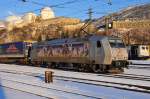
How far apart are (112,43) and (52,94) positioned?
42.4 feet

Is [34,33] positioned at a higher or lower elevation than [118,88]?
higher

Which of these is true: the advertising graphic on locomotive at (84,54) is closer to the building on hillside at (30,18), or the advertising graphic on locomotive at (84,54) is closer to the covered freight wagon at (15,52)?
the covered freight wagon at (15,52)

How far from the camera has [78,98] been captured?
14844mm

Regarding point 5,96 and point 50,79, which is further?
point 50,79

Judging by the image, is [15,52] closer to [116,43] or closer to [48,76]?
[116,43]

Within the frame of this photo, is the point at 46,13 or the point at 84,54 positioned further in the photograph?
the point at 46,13

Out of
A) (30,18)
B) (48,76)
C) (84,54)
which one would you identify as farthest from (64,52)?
(30,18)

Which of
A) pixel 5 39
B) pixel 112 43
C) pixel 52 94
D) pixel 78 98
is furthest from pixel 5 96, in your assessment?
pixel 5 39

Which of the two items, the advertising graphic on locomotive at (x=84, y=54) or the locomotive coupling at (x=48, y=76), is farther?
the advertising graphic on locomotive at (x=84, y=54)

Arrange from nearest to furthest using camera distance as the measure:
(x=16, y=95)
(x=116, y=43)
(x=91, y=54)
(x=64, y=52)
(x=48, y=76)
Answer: (x=16, y=95), (x=48, y=76), (x=116, y=43), (x=91, y=54), (x=64, y=52)

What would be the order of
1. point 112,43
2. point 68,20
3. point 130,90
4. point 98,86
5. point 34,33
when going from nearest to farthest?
point 130,90 < point 98,86 < point 112,43 < point 34,33 < point 68,20

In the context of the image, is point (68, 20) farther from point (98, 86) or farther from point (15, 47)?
point (98, 86)

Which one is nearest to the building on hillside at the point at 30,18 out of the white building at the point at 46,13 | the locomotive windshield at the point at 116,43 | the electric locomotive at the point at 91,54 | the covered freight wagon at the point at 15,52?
the white building at the point at 46,13

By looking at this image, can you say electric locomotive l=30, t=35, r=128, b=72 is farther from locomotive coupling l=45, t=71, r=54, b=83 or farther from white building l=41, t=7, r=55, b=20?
white building l=41, t=7, r=55, b=20
